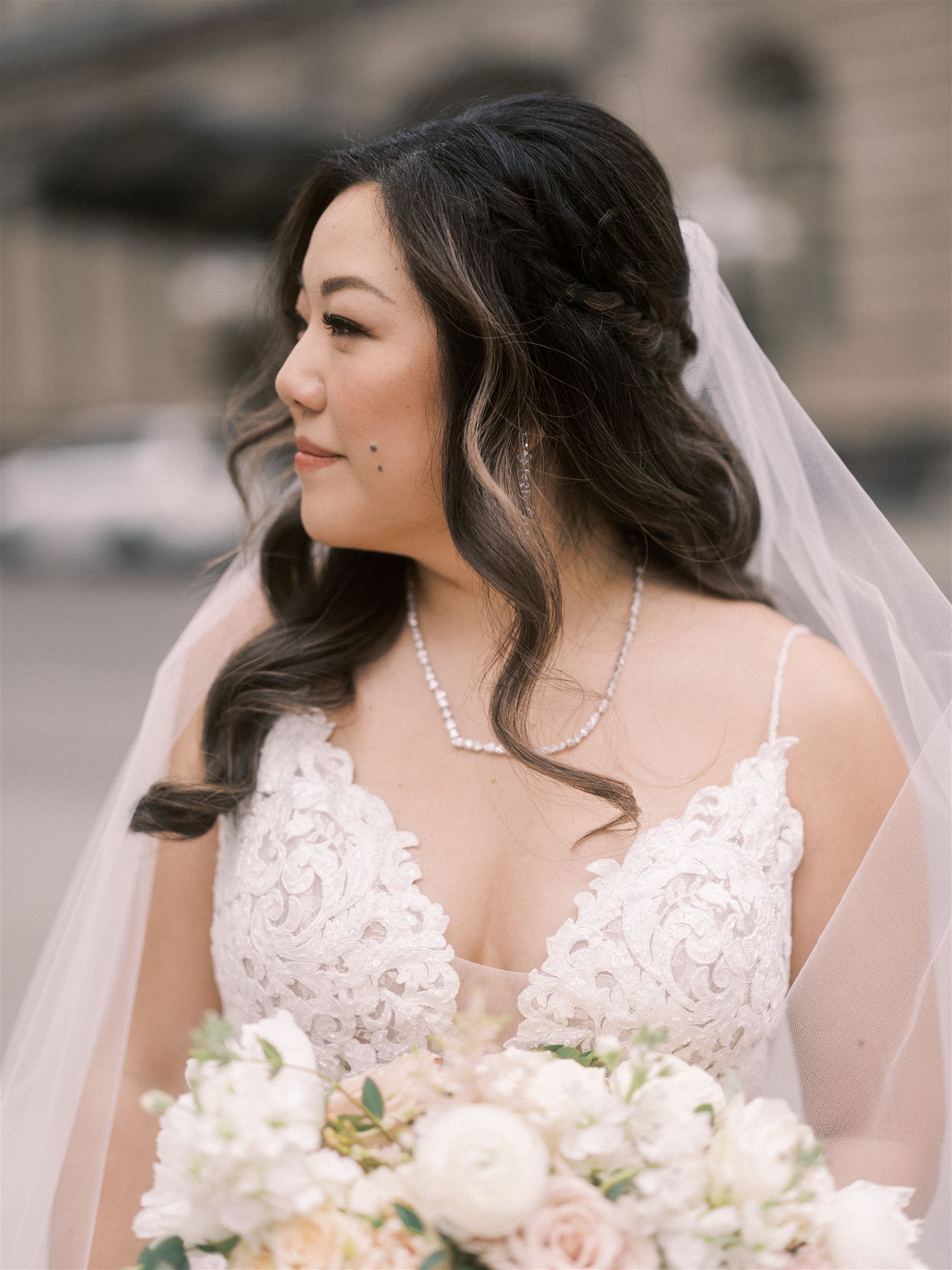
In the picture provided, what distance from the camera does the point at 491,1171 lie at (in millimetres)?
1098

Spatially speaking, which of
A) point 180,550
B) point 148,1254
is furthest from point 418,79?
point 148,1254

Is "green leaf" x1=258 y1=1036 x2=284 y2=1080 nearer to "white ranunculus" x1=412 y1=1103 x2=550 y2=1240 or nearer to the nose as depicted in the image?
"white ranunculus" x1=412 y1=1103 x2=550 y2=1240

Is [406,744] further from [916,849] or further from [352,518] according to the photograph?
[916,849]

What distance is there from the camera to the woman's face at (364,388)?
207cm

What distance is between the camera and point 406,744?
224 centimetres

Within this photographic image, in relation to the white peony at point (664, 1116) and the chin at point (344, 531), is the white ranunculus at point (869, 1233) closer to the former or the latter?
the white peony at point (664, 1116)

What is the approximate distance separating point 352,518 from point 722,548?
0.73m

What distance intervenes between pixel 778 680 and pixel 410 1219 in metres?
1.20

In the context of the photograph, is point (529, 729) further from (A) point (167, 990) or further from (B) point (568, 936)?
(A) point (167, 990)

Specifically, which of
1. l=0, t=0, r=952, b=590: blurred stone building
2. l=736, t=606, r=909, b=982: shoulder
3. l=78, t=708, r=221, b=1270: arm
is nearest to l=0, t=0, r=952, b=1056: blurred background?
l=0, t=0, r=952, b=590: blurred stone building

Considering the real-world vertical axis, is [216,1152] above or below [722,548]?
below

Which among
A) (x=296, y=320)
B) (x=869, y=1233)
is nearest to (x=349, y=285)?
(x=296, y=320)

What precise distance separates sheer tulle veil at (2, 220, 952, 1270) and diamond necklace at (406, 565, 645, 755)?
31 centimetres

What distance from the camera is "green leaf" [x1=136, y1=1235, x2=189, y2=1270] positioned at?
1.29 m
